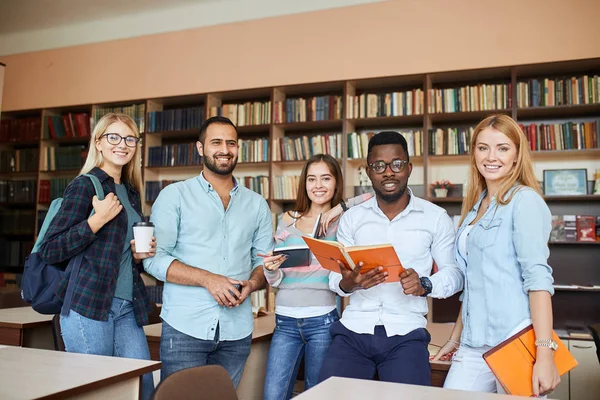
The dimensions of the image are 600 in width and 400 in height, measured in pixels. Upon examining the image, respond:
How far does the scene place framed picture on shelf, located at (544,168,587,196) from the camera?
4539 mm

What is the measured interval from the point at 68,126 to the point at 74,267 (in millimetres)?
4786

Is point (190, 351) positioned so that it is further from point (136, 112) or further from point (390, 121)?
point (136, 112)

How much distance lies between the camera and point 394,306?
2049 millimetres

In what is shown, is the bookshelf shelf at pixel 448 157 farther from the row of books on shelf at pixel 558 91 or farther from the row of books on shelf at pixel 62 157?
the row of books on shelf at pixel 62 157

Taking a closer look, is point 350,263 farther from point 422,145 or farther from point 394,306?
point 422,145

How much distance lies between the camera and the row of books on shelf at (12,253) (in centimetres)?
638

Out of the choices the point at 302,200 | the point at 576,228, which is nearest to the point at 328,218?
the point at 302,200

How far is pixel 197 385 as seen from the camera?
1330mm

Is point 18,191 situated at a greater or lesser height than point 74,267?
greater

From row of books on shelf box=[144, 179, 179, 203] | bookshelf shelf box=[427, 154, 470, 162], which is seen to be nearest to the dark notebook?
bookshelf shelf box=[427, 154, 470, 162]

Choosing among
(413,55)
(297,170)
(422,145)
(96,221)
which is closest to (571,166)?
(422,145)

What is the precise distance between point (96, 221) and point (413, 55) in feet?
12.1

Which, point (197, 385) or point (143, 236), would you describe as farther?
point (143, 236)

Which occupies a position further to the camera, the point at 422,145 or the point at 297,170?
the point at 297,170
